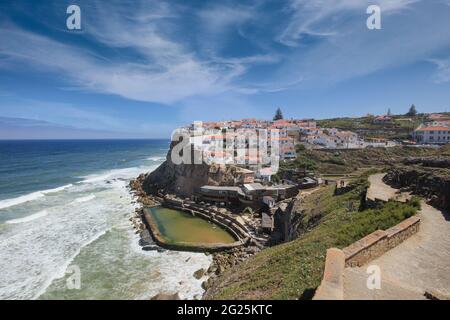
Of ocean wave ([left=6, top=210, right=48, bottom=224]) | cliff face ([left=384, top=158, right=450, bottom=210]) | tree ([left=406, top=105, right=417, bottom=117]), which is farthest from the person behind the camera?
tree ([left=406, top=105, right=417, bottom=117])

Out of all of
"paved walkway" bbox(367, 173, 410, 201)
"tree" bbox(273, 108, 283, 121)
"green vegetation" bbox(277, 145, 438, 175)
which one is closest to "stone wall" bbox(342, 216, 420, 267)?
"paved walkway" bbox(367, 173, 410, 201)

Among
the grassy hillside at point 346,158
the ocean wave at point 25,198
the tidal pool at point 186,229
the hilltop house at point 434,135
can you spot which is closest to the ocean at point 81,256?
the ocean wave at point 25,198

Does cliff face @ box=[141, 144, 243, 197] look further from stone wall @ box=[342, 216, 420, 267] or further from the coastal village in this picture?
stone wall @ box=[342, 216, 420, 267]

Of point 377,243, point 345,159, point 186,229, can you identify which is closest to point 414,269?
point 377,243

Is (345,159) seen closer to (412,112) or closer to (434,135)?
(434,135)

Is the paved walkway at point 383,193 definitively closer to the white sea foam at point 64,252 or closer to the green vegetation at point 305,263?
the green vegetation at point 305,263
